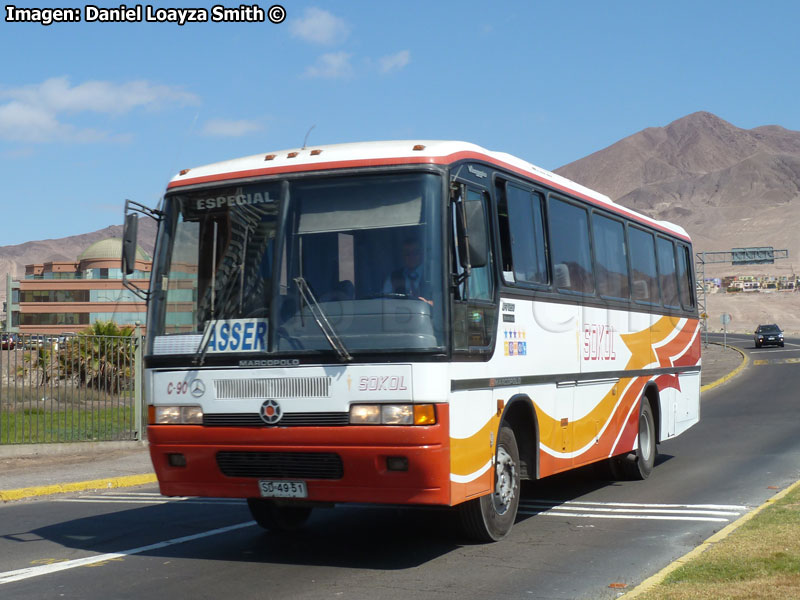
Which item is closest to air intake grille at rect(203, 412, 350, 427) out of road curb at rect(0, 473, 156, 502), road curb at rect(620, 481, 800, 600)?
road curb at rect(620, 481, 800, 600)

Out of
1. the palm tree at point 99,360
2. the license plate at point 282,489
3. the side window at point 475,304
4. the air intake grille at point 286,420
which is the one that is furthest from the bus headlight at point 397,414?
the palm tree at point 99,360

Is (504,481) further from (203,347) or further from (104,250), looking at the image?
(104,250)

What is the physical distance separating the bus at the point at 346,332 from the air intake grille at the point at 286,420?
0.01 meters

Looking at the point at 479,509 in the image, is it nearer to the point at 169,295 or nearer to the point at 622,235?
the point at 169,295

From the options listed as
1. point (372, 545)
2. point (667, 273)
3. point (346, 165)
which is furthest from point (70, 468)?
point (346, 165)

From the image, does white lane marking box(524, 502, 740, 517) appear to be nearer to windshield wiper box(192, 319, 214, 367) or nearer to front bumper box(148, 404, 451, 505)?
front bumper box(148, 404, 451, 505)

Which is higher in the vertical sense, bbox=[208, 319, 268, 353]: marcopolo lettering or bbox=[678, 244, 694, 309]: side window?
bbox=[678, 244, 694, 309]: side window

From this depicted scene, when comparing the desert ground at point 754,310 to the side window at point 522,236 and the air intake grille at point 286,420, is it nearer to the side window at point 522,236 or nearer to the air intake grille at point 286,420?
the side window at point 522,236

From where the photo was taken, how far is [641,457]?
13516 mm

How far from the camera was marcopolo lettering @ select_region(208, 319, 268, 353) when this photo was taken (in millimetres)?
8023

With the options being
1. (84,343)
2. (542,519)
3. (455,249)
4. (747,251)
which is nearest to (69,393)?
(84,343)

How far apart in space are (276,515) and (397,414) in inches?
108

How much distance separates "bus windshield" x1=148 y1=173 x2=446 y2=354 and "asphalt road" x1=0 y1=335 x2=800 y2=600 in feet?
5.52

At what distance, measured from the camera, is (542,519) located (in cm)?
1039
